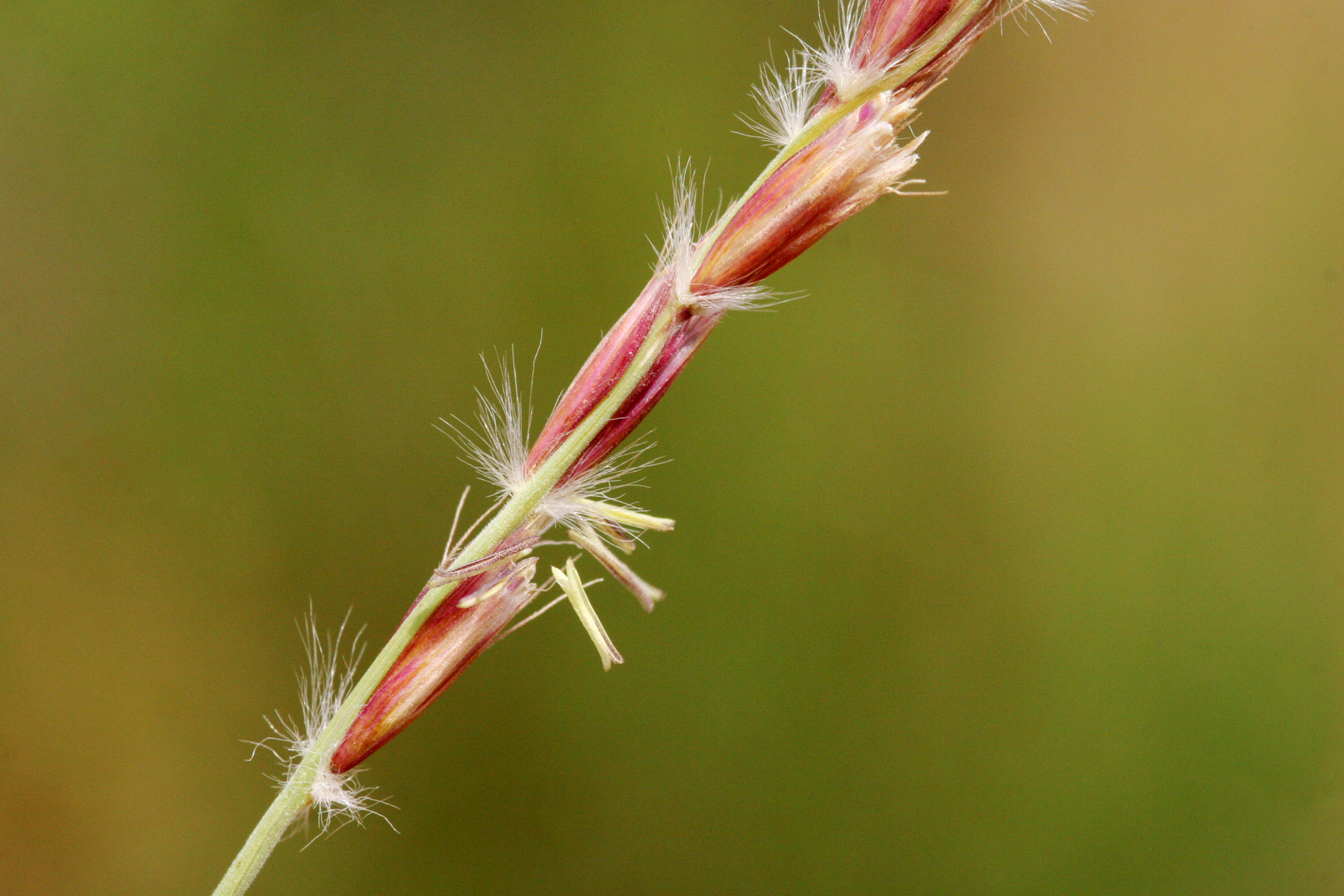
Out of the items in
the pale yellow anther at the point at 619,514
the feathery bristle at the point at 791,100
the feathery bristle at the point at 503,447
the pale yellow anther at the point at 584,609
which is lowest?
the pale yellow anther at the point at 584,609

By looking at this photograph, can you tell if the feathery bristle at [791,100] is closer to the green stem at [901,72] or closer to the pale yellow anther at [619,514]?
the green stem at [901,72]


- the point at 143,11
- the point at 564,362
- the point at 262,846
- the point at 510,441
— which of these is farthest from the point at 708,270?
the point at 143,11

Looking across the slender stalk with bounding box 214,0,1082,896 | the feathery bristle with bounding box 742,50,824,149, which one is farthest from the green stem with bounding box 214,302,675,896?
the feathery bristle with bounding box 742,50,824,149

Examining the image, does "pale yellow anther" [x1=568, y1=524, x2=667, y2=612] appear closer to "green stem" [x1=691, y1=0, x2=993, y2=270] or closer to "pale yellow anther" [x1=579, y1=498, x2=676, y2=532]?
"pale yellow anther" [x1=579, y1=498, x2=676, y2=532]

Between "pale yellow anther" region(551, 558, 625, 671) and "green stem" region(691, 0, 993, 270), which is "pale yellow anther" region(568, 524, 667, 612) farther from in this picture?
"green stem" region(691, 0, 993, 270)

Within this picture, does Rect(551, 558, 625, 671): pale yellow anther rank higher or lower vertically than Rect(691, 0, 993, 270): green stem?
lower

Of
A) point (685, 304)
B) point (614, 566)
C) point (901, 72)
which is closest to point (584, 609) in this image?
point (614, 566)

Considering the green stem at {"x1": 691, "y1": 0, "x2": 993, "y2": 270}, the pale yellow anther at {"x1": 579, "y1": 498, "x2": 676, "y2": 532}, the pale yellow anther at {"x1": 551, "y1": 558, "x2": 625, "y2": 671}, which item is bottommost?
the pale yellow anther at {"x1": 551, "y1": 558, "x2": 625, "y2": 671}

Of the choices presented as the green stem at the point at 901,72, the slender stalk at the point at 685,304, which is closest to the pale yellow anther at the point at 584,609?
the slender stalk at the point at 685,304

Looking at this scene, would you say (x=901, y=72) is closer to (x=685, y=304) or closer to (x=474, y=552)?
(x=685, y=304)

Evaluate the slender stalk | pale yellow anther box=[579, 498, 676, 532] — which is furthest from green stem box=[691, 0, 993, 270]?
pale yellow anther box=[579, 498, 676, 532]
